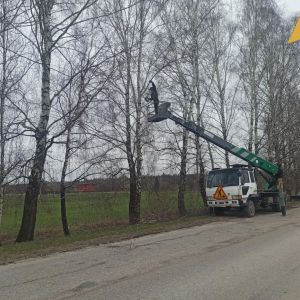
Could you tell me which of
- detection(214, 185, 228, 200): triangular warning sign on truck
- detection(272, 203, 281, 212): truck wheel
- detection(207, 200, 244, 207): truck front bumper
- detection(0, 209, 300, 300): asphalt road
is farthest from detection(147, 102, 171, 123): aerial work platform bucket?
detection(272, 203, 281, 212): truck wheel

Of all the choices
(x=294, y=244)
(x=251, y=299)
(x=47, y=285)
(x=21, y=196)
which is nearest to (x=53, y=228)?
(x=21, y=196)

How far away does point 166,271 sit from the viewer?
8047 millimetres

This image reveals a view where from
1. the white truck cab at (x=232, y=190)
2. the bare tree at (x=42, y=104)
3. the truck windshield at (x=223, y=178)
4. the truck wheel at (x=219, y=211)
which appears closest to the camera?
the bare tree at (x=42, y=104)

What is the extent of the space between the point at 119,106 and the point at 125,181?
3.64 metres

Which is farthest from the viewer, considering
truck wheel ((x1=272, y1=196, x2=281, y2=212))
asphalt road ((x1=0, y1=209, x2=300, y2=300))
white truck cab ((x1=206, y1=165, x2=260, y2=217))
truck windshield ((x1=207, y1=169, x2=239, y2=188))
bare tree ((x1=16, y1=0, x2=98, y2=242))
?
truck wheel ((x1=272, y1=196, x2=281, y2=212))

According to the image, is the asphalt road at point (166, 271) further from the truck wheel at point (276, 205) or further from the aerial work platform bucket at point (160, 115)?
the truck wheel at point (276, 205)

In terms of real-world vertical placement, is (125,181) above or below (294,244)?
above

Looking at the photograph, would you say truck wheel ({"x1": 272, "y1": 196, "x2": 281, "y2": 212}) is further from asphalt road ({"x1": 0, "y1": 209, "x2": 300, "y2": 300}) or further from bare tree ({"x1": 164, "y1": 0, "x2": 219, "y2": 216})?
asphalt road ({"x1": 0, "y1": 209, "x2": 300, "y2": 300})

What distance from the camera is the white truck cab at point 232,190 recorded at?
20.8m

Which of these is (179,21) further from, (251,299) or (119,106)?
(251,299)

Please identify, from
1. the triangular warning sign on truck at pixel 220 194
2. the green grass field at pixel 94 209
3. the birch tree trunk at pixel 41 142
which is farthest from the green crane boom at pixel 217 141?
the birch tree trunk at pixel 41 142

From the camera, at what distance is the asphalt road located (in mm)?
6523

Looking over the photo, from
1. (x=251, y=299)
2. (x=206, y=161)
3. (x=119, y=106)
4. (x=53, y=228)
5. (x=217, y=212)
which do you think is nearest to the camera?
(x=251, y=299)

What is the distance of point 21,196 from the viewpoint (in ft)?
53.2
